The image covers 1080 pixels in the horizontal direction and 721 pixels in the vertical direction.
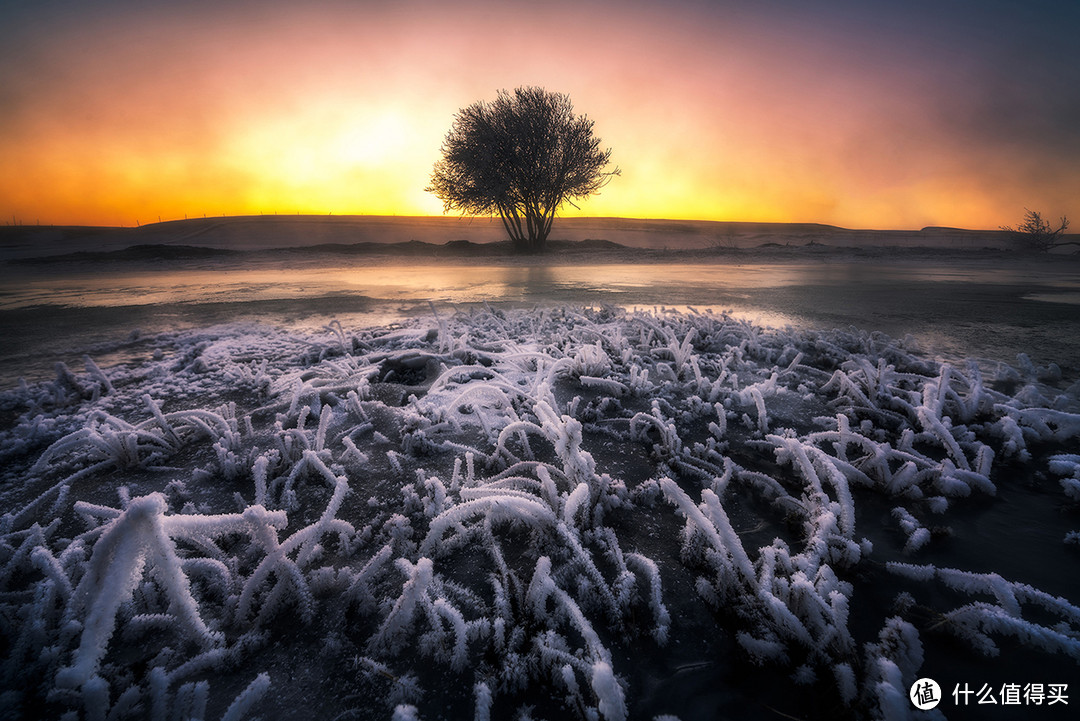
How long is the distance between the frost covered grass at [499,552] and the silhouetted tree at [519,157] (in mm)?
27426

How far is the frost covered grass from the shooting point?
0.89 m

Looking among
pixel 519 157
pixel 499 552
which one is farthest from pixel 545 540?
pixel 519 157

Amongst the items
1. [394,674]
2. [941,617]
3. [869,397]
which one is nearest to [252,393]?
[394,674]

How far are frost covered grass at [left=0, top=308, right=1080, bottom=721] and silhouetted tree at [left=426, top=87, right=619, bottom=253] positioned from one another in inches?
1080

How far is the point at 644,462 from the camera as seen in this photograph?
1893mm

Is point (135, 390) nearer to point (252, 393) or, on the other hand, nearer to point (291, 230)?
point (252, 393)

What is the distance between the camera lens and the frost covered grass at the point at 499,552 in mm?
889

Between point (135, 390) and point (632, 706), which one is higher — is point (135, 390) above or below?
above

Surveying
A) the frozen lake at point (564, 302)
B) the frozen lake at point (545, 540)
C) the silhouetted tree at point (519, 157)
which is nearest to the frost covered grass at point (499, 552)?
the frozen lake at point (545, 540)

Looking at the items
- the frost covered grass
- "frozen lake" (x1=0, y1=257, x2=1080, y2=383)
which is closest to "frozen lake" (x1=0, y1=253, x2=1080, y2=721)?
the frost covered grass

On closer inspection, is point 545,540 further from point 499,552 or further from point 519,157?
point 519,157

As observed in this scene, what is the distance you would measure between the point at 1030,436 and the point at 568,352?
2.42 metres

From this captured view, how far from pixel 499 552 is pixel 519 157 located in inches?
1133

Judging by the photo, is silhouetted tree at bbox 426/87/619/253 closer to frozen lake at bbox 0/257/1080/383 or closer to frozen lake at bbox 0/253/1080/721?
frozen lake at bbox 0/257/1080/383
